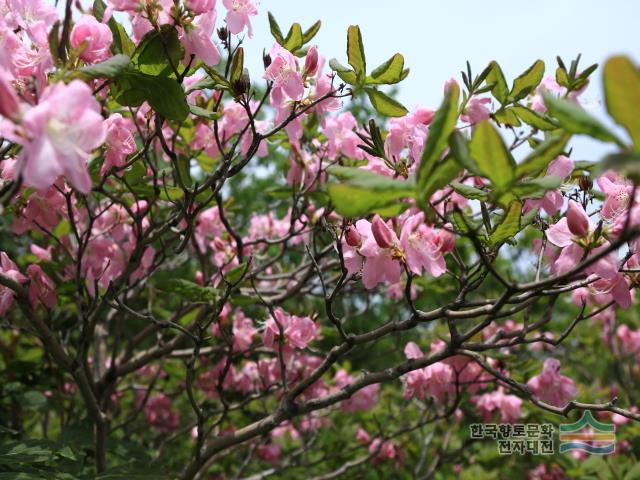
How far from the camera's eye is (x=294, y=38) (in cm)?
172

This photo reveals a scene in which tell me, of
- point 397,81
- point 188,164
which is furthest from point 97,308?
point 397,81

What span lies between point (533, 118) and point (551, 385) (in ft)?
3.31

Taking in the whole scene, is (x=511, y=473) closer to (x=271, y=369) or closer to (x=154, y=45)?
(x=271, y=369)

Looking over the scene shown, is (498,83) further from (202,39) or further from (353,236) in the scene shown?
(202,39)

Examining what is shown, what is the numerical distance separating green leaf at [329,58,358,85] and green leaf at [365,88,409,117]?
0.05m

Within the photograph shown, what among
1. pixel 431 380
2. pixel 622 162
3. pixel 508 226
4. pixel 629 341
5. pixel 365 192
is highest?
pixel 629 341

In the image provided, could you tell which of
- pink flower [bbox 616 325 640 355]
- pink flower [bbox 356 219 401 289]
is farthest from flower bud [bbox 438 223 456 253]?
pink flower [bbox 616 325 640 355]

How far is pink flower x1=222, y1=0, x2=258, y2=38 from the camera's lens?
165 centimetres

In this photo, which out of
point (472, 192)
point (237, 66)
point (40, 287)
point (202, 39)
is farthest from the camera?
point (40, 287)

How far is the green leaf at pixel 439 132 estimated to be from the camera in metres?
0.91

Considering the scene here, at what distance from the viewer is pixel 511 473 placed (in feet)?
10.7

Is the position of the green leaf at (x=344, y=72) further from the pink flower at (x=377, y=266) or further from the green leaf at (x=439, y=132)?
the green leaf at (x=439, y=132)

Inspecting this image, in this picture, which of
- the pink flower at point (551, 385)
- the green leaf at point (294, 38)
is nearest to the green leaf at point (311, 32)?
the green leaf at point (294, 38)

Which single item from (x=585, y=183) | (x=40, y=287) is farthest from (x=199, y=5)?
(x=40, y=287)
